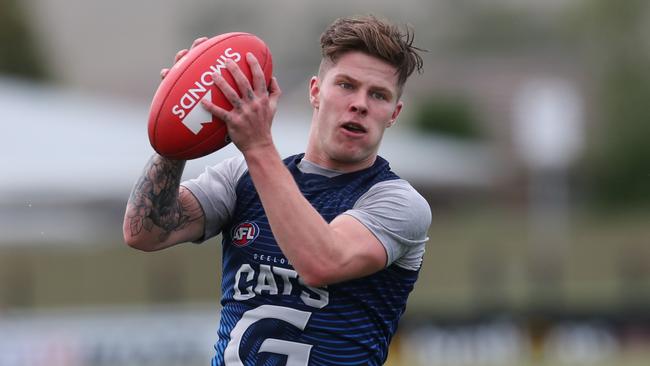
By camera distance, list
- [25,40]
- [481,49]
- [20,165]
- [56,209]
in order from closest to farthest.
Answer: [20,165] < [56,209] < [25,40] < [481,49]

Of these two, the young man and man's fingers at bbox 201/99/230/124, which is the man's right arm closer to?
the young man

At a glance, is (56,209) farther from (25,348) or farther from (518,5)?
(518,5)

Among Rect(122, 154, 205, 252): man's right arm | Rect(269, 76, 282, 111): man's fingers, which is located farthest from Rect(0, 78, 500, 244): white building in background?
Rect(269, 76, 282, 111): man's fingers

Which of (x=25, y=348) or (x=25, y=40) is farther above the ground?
(x=25, y=40)

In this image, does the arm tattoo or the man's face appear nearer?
the man's face

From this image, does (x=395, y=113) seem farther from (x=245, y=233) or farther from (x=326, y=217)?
(x=245, y=233)

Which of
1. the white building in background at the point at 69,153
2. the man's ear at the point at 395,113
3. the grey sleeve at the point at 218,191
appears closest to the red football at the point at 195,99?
the grey sleeve at the point at 218,191

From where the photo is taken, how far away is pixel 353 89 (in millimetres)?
4559

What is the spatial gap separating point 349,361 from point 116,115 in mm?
23102

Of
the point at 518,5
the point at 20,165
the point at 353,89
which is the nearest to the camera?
the point at 353,89

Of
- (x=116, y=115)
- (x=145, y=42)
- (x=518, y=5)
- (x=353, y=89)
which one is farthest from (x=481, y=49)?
(x=353, y=89)

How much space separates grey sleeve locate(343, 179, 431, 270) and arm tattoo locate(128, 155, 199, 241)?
0.67m

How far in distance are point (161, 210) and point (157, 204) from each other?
0.03 meters

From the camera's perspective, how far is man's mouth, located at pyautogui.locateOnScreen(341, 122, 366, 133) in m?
4.53
